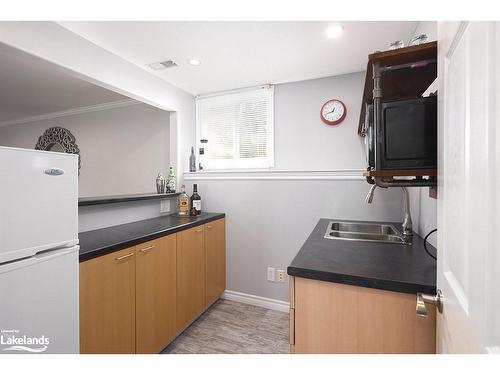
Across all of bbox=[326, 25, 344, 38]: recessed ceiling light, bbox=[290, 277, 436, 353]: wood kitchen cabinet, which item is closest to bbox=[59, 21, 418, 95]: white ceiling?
bbox=[326, 25, 344, 38]: recessed ceiling light

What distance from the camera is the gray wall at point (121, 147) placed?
2.93 m

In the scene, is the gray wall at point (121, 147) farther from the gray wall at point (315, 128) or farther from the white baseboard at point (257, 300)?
the white baseboard at point (257, 300)

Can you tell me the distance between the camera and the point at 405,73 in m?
1.03

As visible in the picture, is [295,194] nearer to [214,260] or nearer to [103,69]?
[214,260]

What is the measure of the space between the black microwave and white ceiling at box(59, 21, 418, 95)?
0.98 m

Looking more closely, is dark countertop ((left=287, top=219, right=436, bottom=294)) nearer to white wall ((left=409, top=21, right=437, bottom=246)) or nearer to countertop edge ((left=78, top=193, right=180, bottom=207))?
white wall ((left=409, top=21, right=437, bottom=246))

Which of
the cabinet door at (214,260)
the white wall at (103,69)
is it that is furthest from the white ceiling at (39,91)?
the cabinet door at (214,260)

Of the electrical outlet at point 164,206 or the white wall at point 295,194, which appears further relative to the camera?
the electrical outlet at point 164,206

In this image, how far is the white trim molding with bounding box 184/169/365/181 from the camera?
2.16m

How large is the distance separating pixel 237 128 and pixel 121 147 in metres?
1.71

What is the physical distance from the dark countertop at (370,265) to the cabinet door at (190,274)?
1.07 metres

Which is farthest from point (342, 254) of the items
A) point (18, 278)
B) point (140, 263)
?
point (18, 278)
